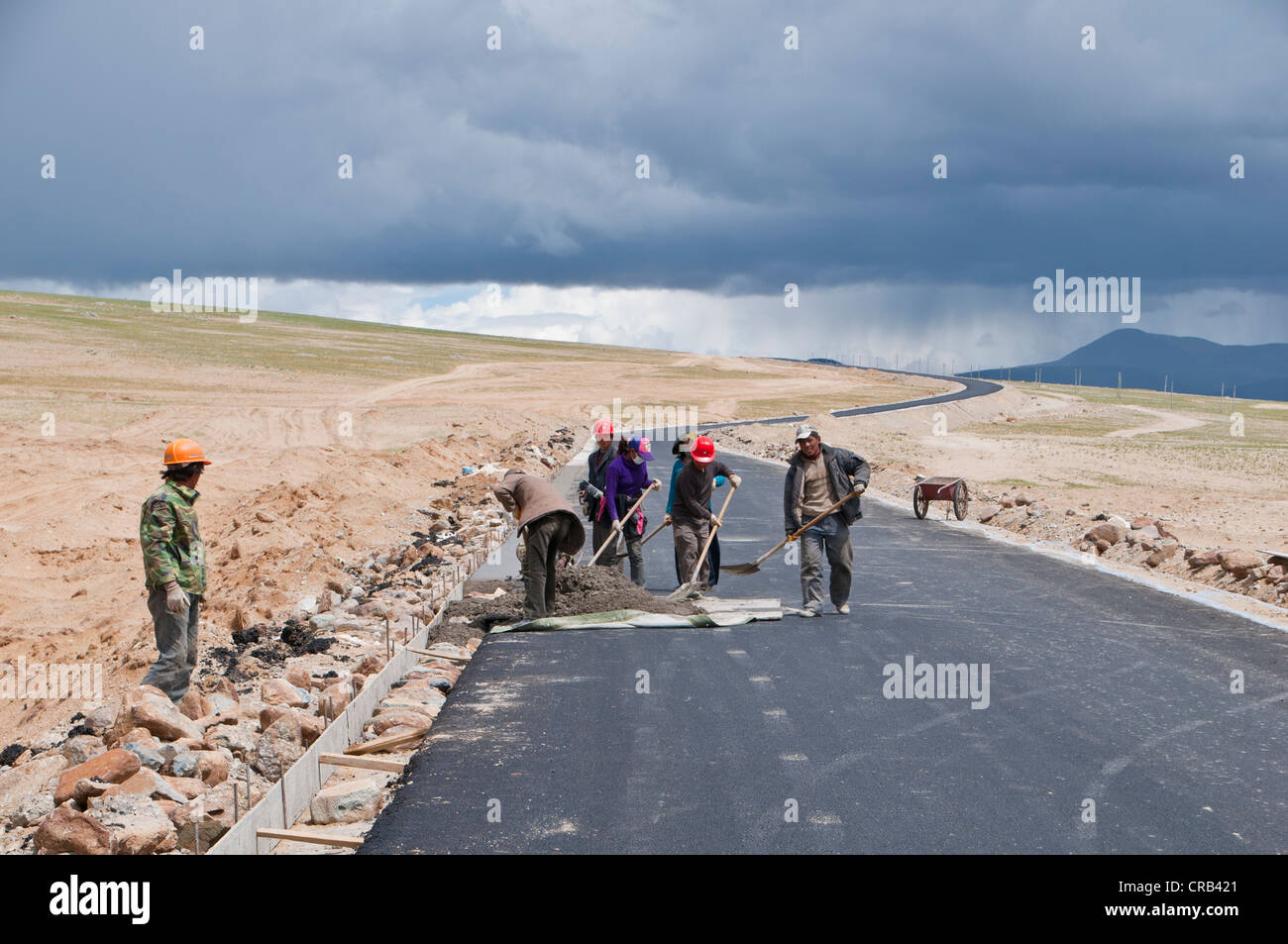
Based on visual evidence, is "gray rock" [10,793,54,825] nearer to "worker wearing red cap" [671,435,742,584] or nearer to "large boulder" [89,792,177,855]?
"large boulder" [89,792,177,855]

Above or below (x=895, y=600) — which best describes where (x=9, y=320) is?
above

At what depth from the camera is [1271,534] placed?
21266 mm

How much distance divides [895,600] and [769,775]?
6359 millimetres

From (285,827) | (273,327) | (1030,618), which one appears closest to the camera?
(285,827)

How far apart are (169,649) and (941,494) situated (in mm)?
14644

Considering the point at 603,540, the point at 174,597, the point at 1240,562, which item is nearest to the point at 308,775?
the point at 174,597

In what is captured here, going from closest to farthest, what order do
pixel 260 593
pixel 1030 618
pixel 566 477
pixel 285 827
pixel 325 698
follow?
1. pixel 285 827
2. pixel 325 698
3. pixel 1030 618
4. pixel 260 593
5. pixel 566 477

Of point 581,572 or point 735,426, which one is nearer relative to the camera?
point 581,572

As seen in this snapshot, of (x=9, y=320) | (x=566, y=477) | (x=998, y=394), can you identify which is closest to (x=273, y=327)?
(x=9, y=320)

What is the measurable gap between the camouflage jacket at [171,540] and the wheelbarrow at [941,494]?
14.4 meters

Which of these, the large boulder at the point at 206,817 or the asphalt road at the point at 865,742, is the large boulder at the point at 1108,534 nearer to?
the asphalt road at the point at 865,742

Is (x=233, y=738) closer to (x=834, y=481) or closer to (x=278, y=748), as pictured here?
(x=278, y=748)

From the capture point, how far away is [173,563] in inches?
354
